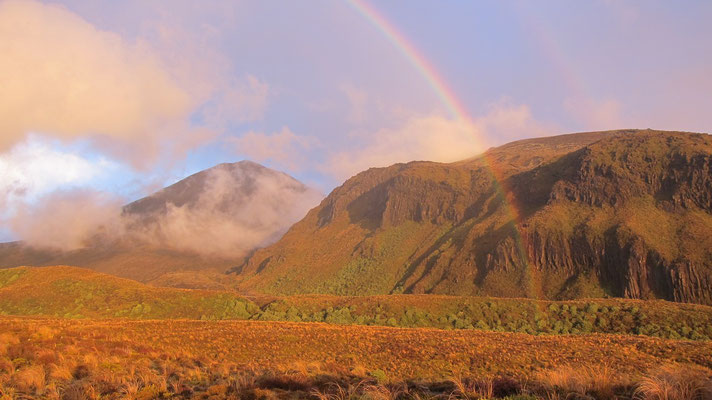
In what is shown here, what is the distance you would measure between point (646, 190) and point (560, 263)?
18633 millimetres

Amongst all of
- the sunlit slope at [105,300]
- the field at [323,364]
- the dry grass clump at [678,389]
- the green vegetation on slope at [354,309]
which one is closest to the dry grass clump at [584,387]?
the field at [323,364]

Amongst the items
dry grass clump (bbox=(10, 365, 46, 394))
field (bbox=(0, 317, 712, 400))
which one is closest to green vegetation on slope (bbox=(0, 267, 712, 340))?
field (bbox=(0, 317, 712, 400))

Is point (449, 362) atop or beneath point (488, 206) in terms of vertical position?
beneath

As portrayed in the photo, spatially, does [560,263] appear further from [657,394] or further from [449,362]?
[657,394]

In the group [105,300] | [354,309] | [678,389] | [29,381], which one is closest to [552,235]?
[354,309]

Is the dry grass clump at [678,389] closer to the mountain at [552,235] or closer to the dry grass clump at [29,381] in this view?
the dry grass clump at [29,381]

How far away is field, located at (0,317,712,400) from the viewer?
25.2 ft

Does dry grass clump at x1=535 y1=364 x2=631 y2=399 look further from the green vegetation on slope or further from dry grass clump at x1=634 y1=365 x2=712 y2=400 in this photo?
the green vegetation on slope

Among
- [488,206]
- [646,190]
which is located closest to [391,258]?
[488,206]

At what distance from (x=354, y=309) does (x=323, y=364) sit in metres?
23.6

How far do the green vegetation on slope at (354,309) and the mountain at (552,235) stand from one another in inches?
842

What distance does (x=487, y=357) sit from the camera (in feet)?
50.5

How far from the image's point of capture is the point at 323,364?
13.6 meters

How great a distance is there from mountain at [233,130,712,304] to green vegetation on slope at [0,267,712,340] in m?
21.4
